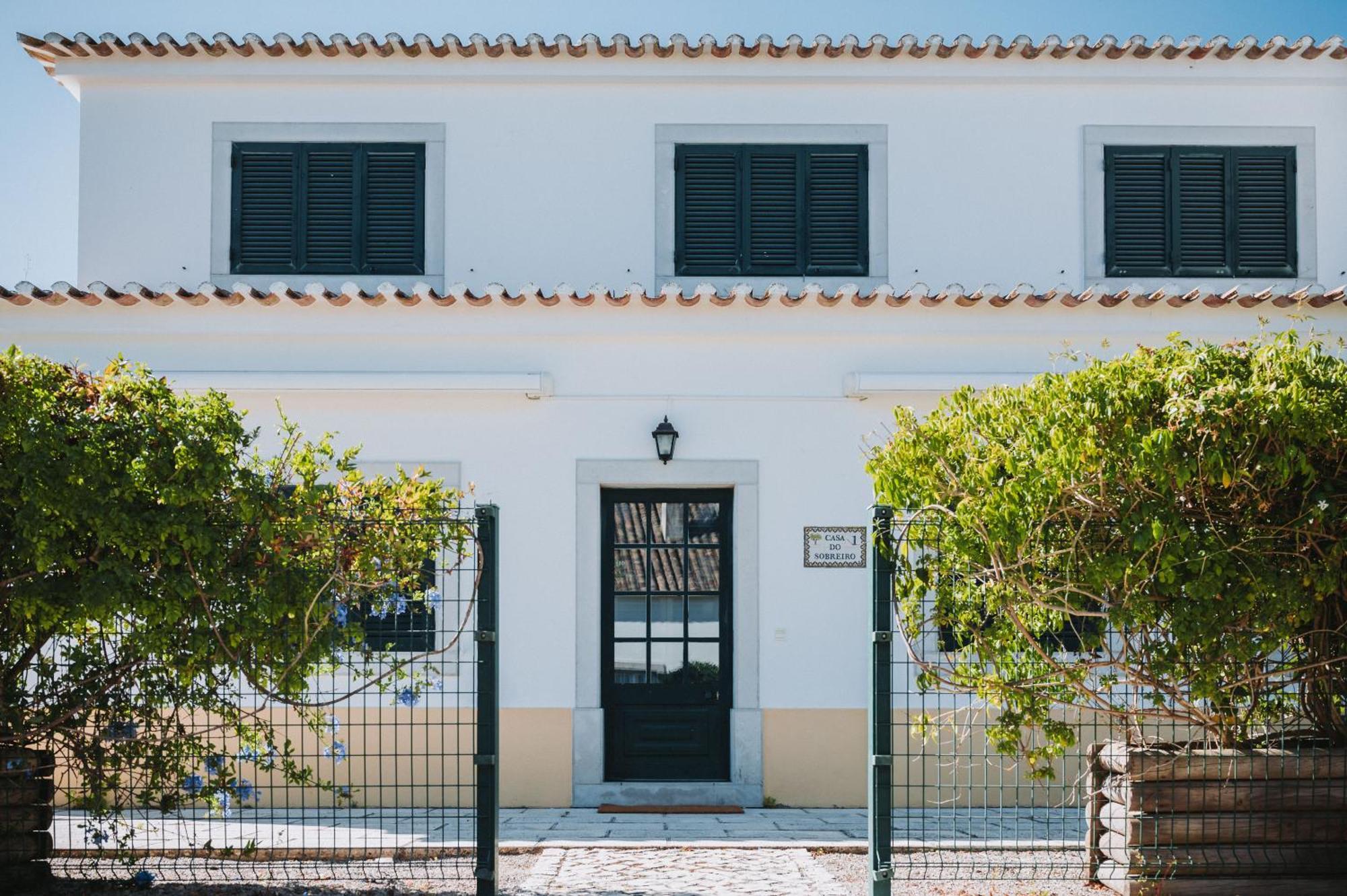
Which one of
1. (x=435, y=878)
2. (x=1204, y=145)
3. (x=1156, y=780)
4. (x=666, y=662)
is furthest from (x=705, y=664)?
(x=1204, y=145)

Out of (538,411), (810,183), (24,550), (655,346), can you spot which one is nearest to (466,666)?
(538,411)

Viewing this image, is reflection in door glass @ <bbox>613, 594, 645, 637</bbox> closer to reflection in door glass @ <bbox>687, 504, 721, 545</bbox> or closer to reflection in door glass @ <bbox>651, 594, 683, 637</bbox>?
reflection in door glass @ <bbox>651, 594, 683, 637</bbox>

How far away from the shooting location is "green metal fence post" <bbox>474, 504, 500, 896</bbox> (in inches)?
261

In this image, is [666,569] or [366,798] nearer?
[366,798]

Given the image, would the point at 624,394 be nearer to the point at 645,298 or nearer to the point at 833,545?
the point at 645,298

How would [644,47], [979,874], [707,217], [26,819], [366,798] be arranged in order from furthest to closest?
[707,217] < [644,47] < [366,798] < [979,874] < [26,819]

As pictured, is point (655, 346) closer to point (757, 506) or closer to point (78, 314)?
point (757, 506)

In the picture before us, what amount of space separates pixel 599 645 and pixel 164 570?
4.06 m

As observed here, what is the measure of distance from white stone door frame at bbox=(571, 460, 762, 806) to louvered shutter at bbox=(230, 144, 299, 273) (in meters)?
3.23

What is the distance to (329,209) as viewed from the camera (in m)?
10.9

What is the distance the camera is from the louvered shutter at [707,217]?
35.5 feet

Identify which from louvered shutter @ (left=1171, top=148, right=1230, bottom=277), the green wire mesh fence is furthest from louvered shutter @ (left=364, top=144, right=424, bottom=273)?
louvered shutter @ (left=1171, top=148, right=1230, bottom=277)

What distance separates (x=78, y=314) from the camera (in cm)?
978

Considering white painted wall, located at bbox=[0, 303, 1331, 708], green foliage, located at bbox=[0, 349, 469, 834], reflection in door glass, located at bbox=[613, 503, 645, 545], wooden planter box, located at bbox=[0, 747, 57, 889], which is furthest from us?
reflection in door glass, located at bbox=[613, 503, 645, 545]
